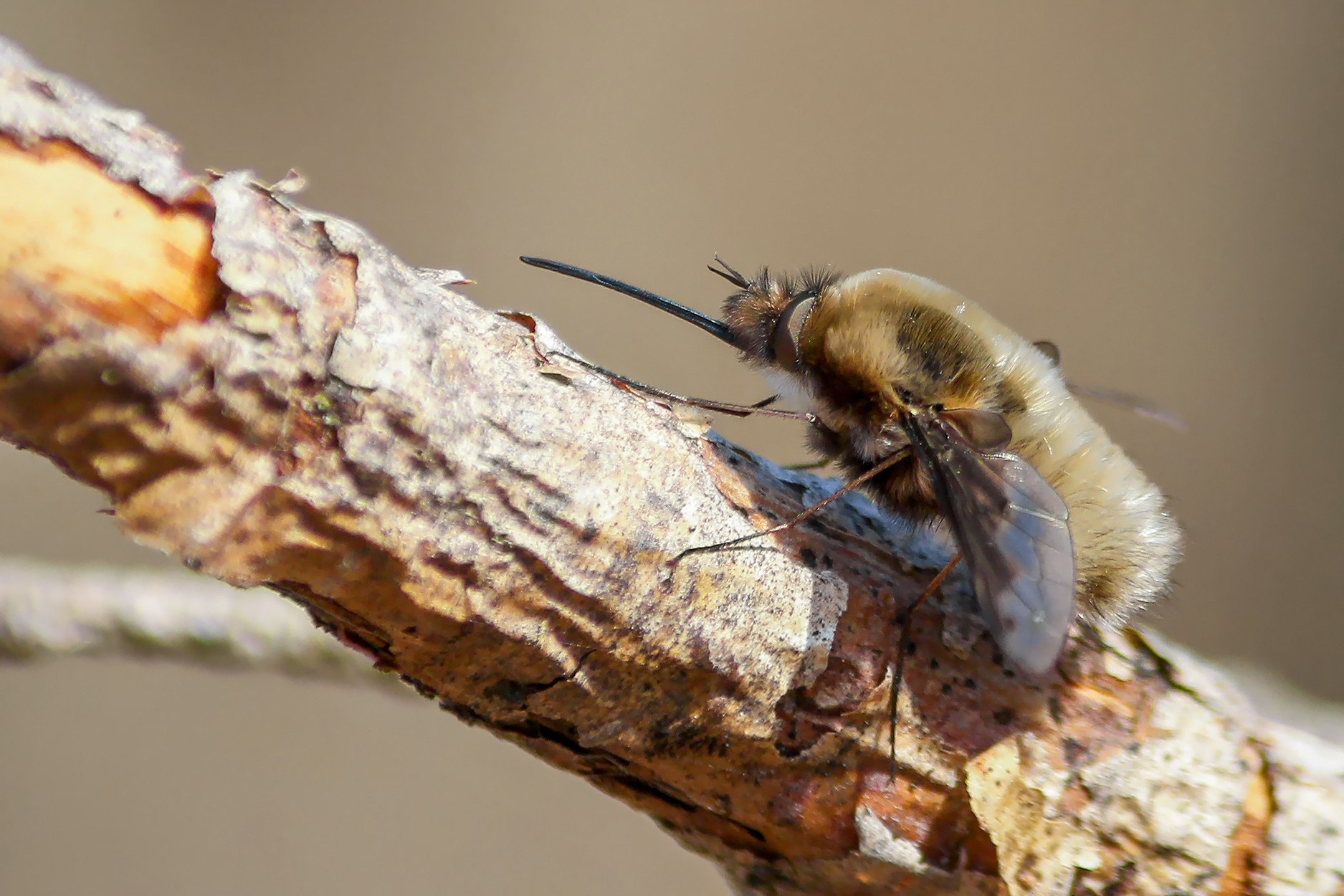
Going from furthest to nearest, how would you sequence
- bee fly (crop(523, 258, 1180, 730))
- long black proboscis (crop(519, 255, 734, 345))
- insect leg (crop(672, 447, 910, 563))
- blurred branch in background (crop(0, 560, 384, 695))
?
blurred branch in background (crop(0, 560, 384, 695))
long black proboscis (crop(519, 255, 734, 345))
bee fly (crop(523, 258, 1180, 730))
insect leg (crop(672, 447, 910, 563))

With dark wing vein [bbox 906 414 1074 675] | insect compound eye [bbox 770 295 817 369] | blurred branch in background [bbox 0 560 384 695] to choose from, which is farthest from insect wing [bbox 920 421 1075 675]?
blurred branch in background [bbox 0 560 384 695]

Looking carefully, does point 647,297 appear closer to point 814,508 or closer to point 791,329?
point 791,329

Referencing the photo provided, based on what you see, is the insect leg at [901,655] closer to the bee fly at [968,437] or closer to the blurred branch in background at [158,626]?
the bee fly at [968,437]

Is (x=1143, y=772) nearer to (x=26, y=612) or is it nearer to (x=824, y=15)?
(x=26, y=612)

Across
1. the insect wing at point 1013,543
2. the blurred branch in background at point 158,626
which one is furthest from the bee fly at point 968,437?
the blurred branch in background at point 158,626

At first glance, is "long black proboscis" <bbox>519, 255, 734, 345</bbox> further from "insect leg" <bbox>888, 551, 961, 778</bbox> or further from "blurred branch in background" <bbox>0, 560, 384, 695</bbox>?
"blurred branch in background" <bbox>0, 560, 384, 695</bbox>
